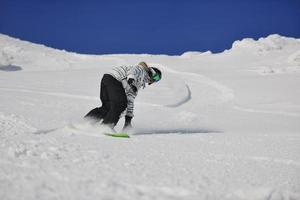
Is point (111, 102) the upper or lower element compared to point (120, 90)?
lower

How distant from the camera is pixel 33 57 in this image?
114 feet

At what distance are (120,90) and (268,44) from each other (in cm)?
4571

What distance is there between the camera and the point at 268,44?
49031 millimetres

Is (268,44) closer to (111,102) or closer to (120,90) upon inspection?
(120,90)

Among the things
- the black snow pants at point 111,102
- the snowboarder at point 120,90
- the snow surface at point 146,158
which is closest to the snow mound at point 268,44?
the snow surface at point 146,158

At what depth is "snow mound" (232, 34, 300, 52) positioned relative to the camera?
154 feet

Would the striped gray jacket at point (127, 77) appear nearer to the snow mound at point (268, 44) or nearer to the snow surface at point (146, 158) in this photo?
the snow surface at point (146, 158)

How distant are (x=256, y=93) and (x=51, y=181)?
15.2 meters

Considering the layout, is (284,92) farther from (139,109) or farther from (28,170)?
(28,170)

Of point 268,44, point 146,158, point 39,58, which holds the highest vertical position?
point 268,44

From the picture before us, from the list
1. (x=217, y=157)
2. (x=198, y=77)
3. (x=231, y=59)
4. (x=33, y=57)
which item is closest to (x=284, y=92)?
(x=198, y=77)

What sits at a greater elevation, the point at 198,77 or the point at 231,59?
the point at 231,59

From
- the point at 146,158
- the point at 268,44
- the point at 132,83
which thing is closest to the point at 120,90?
the point at 132,83

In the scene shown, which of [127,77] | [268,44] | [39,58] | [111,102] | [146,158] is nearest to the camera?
[146,158]
